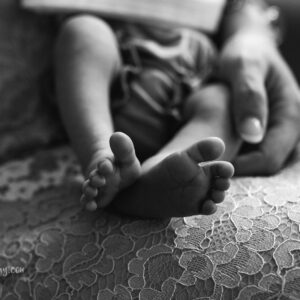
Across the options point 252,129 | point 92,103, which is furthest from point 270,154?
point 92,103

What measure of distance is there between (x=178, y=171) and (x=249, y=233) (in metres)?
0.12

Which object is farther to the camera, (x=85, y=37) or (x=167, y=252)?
(x=85, y=37)

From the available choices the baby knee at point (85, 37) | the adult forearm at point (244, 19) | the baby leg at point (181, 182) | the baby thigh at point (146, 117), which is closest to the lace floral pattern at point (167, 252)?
the baby leg at point (181, 182)

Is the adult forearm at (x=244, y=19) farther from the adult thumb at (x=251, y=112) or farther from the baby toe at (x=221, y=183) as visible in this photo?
the baby toe at (x=221, y=183)

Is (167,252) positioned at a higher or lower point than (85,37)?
lower

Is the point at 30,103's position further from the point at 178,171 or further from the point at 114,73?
the point at 178,171

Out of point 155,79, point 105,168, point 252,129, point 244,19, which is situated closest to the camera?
point 105,168

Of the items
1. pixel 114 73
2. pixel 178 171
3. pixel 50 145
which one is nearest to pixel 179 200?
pixel 178 171

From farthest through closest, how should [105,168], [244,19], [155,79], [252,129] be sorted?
[244,19] → [155,79] → [252,129] → [105,168]

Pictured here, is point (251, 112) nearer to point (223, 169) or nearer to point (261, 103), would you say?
point (261, 103)

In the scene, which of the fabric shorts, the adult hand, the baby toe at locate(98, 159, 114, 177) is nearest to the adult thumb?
the adult hand

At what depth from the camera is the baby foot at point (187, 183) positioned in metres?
0.50

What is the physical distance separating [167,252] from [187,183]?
93mm

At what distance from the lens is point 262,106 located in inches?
25.3
